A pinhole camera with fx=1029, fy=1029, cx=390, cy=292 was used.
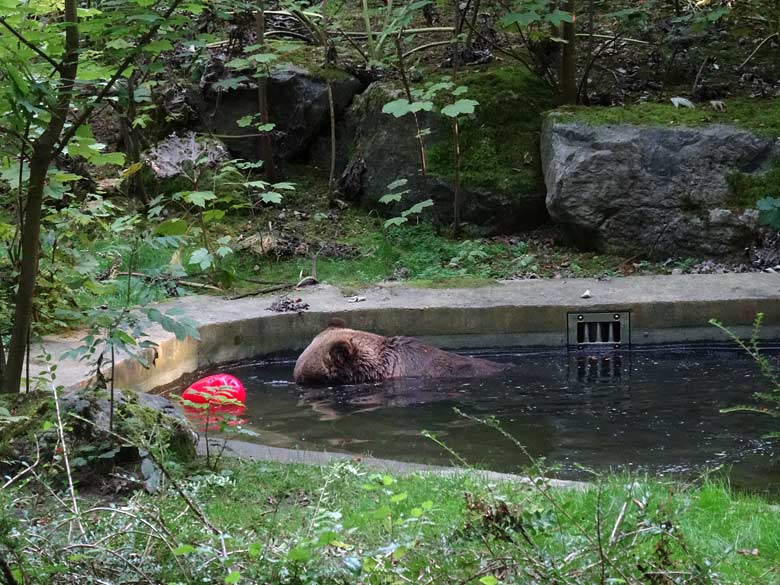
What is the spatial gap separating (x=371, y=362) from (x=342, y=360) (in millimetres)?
259

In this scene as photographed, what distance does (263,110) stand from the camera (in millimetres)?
13141

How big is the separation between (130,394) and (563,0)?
30.7 feet

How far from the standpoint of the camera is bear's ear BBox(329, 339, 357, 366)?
887cm

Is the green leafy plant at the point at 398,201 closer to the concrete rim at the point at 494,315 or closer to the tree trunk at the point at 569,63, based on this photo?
the concrete rim at the point at 494,315

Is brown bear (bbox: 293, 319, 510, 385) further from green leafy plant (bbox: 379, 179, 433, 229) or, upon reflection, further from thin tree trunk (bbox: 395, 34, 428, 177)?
thin tree trunk (bbox: 395, 34, 428, 177)

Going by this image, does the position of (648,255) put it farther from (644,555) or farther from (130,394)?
(644,555)

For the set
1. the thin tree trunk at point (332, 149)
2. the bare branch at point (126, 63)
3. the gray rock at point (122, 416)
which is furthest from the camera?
the thin tree trunk at point (332, 149)

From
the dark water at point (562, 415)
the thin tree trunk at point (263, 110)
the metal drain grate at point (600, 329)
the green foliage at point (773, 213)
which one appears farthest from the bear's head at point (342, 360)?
the thin tree trunk at point (263, 110)

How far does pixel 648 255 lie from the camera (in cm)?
1158

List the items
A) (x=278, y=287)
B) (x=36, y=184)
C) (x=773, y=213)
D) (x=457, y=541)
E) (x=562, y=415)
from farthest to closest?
(x=278, y=287)
(x=562, y=415)
(x=773, y=213)
(x=36, y=184)
(x=457, y=541)

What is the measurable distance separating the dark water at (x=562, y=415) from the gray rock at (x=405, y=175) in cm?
328

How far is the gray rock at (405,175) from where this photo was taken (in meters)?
12.6

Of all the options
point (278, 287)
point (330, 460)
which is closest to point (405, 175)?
point (278, 287)

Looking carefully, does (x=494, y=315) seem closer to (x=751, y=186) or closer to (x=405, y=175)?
(x=751, y=186)
